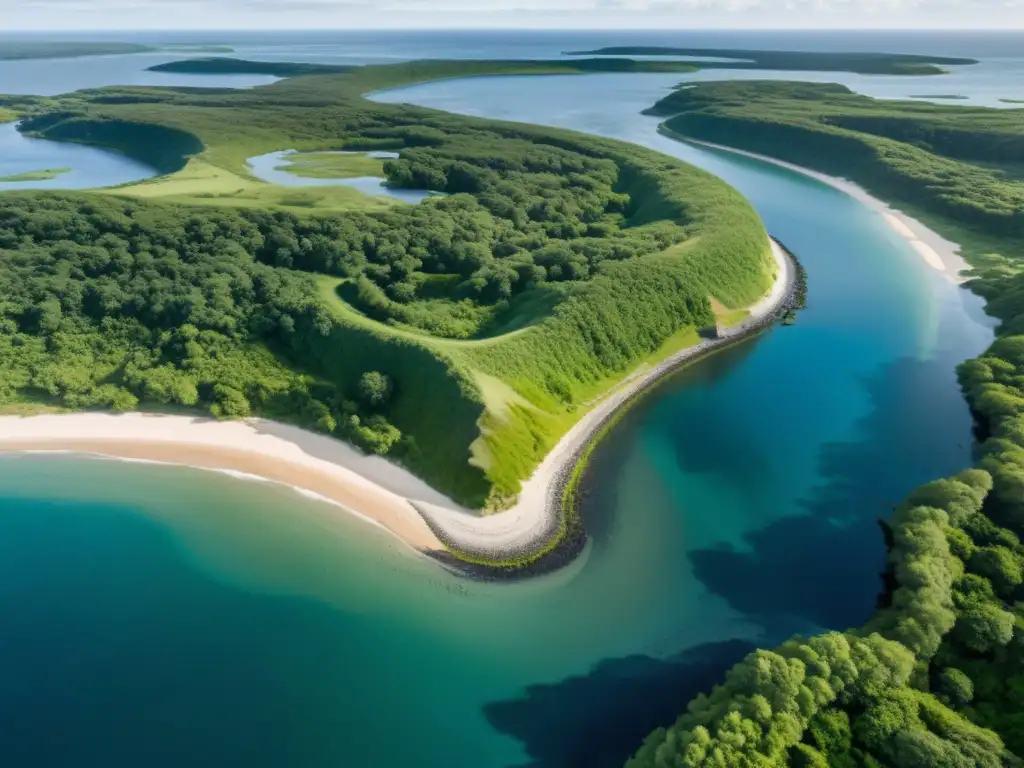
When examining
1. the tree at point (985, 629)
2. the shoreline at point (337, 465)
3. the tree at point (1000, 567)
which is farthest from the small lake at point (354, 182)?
the tree at point (985, 629)

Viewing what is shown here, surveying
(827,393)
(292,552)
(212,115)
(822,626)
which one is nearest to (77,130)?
(212,115)

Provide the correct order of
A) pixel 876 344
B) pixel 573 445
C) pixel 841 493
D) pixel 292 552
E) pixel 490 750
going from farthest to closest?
pixel 876 344 < pixel 573 445 < pixel 841 493 < pixel 292 552 < pixel 490 750

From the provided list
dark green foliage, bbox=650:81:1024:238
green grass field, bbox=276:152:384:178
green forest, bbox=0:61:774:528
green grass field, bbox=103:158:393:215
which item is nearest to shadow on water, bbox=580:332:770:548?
green forest, bbox=0:61:774:528

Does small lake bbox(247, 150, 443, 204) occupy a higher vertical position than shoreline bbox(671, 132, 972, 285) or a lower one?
higher

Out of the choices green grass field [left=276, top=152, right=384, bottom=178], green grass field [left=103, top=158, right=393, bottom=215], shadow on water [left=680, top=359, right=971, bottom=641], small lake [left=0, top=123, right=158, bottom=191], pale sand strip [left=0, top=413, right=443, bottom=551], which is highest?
green grass field [left=103, top=158, right=393, bottom=215]

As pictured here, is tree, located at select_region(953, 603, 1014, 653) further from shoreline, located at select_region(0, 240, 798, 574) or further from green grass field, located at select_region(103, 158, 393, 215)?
green grass field, located at select_region(103, 158, 393, 215)

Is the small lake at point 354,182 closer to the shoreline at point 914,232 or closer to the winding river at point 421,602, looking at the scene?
the winding river at point 421,602

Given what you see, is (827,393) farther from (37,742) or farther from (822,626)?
(37,742)
